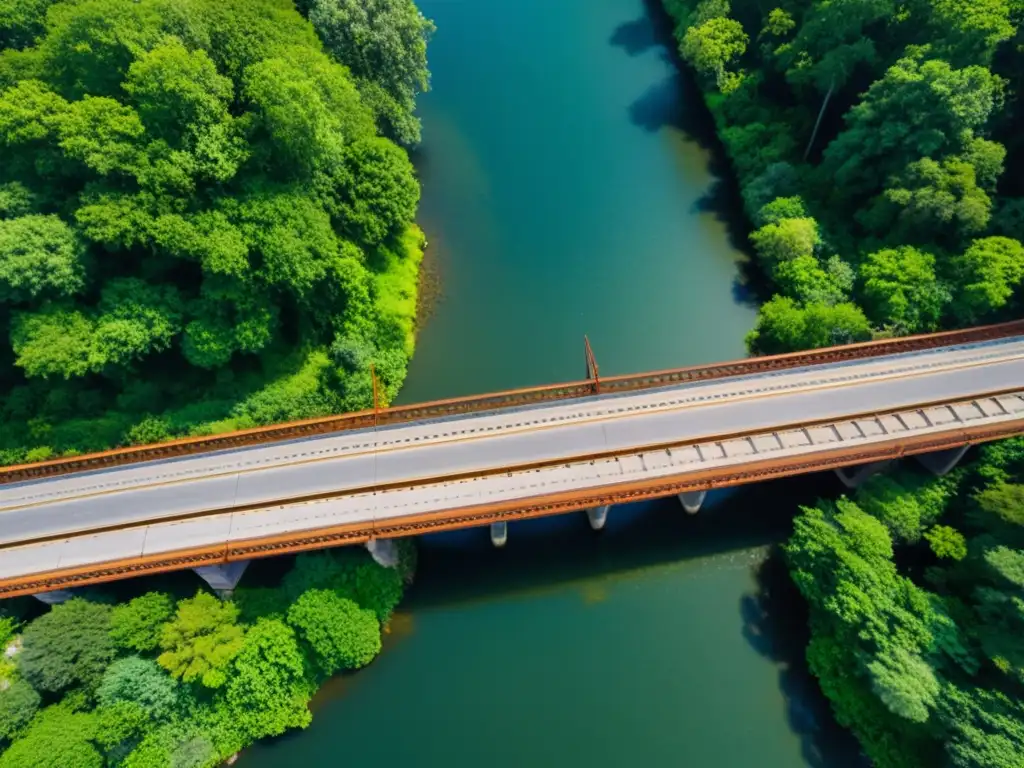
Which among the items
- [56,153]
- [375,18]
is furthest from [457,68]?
[56,153]

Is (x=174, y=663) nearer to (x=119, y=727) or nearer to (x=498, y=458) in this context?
(x=119, y=727)

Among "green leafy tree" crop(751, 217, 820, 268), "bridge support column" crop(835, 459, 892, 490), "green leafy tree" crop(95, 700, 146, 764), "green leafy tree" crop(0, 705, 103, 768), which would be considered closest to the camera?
"green leafy tree" crop(0, 705, 103, 768)

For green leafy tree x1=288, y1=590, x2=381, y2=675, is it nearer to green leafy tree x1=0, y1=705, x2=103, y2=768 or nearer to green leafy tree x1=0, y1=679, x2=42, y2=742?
green leafy tree x1=0, y1=705, x2=103, y2=768

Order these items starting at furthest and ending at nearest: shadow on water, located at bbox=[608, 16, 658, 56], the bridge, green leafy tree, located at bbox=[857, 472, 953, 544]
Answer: shadow on water, located at bbox=[608, 16, 658, 56]
green leafy tree, located at bbox=[857, 472, 953, 544]
the bridge

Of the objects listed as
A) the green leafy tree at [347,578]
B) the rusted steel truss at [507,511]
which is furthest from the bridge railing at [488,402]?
the green leafy tree at [347,578]

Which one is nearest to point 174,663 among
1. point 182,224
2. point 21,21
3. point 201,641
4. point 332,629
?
point 201,641

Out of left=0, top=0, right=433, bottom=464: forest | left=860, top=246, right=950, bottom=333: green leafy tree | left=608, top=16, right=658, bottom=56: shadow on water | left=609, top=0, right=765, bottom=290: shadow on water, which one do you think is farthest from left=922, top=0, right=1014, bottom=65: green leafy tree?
left=0, top=0, right=433, bottom=464: forest

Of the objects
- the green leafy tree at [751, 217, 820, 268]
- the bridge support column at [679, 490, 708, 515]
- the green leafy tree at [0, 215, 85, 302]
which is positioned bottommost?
the bridge support column at [679, 490, 708, 515]

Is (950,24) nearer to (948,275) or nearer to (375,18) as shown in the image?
(948,275)
